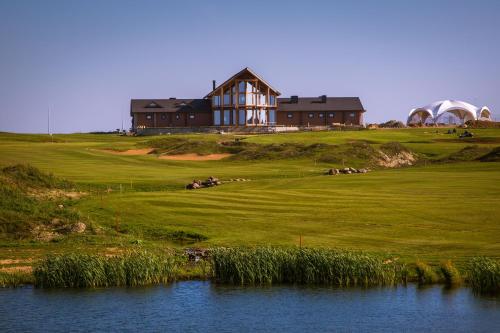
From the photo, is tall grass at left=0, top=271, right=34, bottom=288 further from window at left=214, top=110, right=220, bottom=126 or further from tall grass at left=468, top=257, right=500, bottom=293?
window at left=214, top=110, right=220, bottom=126

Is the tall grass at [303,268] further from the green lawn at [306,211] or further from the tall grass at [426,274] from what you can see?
the green lawn at [306,211]

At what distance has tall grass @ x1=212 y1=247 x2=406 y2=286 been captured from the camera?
34.1 meters

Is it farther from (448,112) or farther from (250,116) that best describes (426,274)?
(448,112)

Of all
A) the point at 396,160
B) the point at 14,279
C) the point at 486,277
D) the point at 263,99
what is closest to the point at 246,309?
the point at 486,277

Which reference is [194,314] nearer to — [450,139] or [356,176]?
[356,176]

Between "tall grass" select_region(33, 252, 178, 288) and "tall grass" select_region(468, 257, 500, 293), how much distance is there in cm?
1299

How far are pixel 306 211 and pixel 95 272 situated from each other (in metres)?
15.8

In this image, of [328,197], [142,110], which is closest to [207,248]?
[328,197]

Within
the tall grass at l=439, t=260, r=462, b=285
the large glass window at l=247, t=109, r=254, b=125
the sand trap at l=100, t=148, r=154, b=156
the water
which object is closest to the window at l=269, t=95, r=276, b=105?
the large glass window at l=247, t=109, r=254, b=125

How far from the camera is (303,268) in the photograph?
34469mm

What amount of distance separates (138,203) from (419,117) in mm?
122668

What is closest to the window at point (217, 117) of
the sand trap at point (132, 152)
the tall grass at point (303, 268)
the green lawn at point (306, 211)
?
the sand trap at point (132, 152)

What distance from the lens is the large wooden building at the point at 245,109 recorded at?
443ft

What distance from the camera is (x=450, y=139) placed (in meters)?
108
